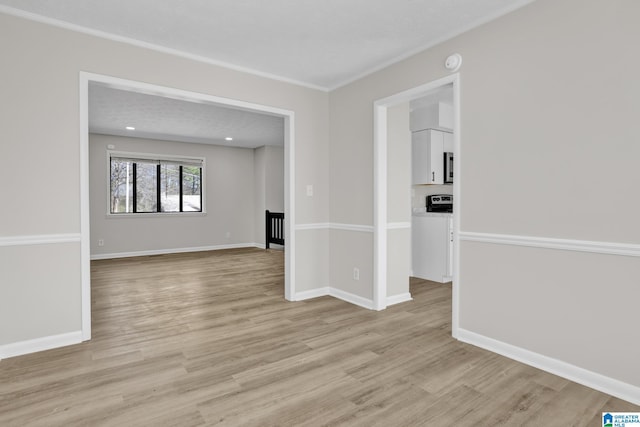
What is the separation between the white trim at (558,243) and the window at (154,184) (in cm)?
648

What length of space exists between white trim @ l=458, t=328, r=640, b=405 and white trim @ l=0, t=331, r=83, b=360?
120 inches

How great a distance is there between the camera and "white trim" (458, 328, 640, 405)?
1.93 m

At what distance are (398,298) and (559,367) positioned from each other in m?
1.74

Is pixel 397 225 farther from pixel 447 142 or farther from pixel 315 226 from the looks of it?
pixel 447 142

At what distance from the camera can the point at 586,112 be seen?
2.07 meters

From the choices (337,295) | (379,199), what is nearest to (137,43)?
(379,199)

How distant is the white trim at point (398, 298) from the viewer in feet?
12.2

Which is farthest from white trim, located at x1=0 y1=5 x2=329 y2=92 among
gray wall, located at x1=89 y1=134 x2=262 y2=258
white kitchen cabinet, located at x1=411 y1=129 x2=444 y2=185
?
gray wall, located at x1=89 y1=134 x2=262 y2=258

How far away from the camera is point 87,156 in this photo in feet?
9.10

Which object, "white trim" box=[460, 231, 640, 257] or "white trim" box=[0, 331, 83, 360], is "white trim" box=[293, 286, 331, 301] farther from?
"white trim" box=[0, 331, 83, 360]

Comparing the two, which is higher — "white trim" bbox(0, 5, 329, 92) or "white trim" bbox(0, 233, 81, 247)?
"white trim" bbox(0, 5, 329, 92)

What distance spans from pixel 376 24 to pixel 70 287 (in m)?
3.12

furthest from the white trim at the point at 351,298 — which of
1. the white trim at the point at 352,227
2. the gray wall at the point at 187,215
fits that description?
the gray wall at the point at 187,215

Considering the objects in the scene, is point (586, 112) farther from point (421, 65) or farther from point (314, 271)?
point (314, 271)
